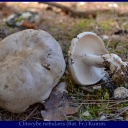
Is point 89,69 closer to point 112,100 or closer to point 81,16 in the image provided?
point 112,100

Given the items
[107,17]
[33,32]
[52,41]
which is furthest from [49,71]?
[107,17]

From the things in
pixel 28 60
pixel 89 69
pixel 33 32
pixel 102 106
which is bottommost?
pixel 102 106

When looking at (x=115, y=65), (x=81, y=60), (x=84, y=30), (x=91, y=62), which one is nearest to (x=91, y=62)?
(x=91, y=62)

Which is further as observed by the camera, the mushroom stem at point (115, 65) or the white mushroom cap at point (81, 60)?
the white mushroom cap at point (81, 60)

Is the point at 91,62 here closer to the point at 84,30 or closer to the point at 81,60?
the point at 81,60

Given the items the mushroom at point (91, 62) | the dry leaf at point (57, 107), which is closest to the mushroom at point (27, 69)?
the dry leaf at point (57, 107)

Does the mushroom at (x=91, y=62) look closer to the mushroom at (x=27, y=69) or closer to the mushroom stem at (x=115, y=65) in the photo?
the mushroom stem at (x=115, y=65)
